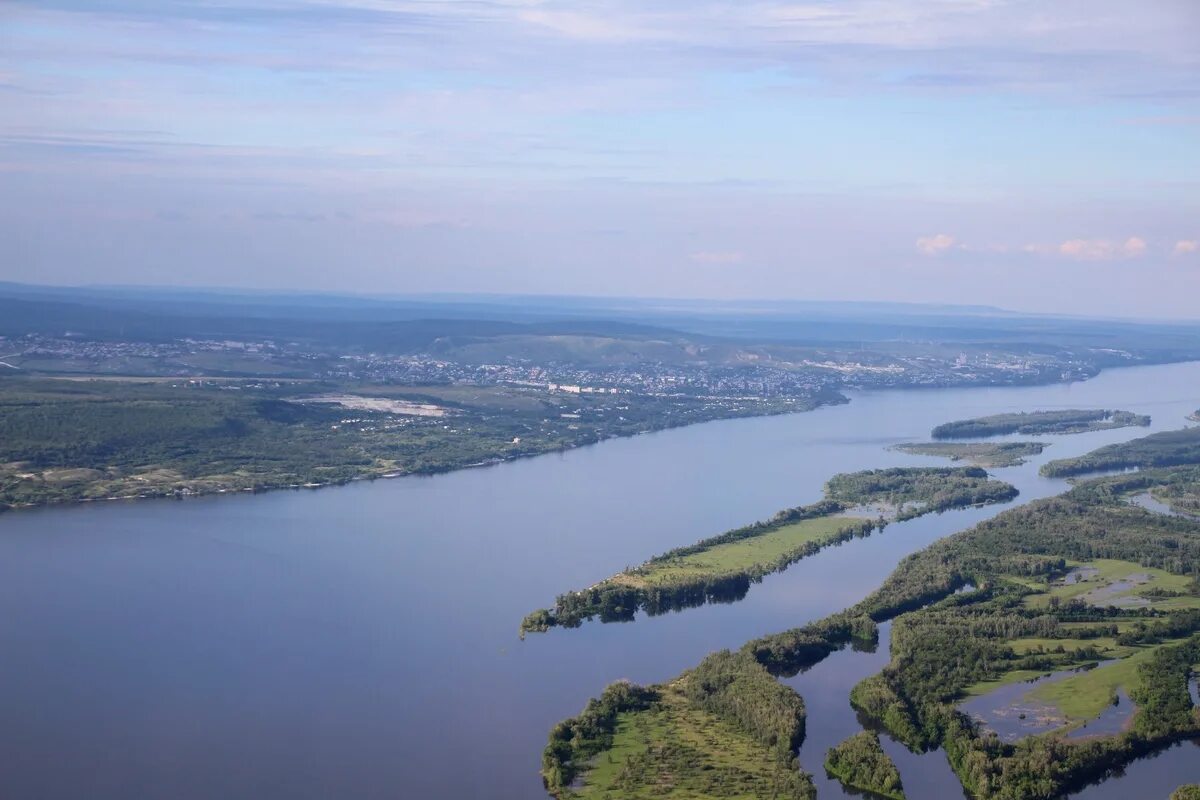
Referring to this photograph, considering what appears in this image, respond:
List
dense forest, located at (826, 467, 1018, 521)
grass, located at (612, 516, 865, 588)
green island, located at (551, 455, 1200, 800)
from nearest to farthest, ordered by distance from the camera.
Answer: green island, located at (551, 455, 1200, 800) → grass, located at (612, 516, 865, 588) → dense forest, located at (826, 467, 1018, 521)

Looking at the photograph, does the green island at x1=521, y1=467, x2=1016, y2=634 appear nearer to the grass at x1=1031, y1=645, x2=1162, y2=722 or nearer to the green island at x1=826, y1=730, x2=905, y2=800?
the grass at x1=1031, y1=645, x2=1162, y2=722

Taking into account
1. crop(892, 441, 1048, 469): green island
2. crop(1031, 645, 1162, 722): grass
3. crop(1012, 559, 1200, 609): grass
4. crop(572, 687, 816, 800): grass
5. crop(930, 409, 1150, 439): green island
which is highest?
crop(930, 409, 1150, 439): green island

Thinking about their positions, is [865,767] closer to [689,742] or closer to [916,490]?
[689,742]

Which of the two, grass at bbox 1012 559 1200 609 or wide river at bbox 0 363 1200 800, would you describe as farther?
grass at bbox 1012 559 1200 609

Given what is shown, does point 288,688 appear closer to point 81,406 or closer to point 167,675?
point 167,675

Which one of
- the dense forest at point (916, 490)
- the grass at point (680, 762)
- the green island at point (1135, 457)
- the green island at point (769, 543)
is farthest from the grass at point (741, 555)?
the green island at point (1135, 457)

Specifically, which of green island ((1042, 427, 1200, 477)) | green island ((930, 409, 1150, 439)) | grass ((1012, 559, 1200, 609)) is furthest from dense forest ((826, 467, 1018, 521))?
green island ((930, 409, 1150, 439))

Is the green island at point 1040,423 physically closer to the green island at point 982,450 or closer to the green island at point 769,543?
the green island at point 982,450

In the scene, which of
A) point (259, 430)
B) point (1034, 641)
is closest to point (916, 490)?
point (1034, 641)
